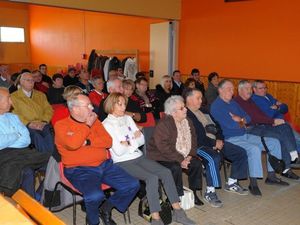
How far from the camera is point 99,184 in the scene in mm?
2484

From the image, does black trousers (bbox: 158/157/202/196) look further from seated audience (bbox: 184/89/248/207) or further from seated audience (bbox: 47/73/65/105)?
seated audience (bbox: 47/73/65/105)

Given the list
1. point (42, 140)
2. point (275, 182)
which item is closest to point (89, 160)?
point (42, 140)

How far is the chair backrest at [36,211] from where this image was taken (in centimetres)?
136

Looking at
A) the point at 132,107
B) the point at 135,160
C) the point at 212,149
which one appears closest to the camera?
the point at 135,160

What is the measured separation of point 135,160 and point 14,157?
1.01 m

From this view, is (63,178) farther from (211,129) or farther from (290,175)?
(290,175)

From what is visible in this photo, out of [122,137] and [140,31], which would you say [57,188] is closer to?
[122,137]

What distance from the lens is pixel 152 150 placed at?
306 cm

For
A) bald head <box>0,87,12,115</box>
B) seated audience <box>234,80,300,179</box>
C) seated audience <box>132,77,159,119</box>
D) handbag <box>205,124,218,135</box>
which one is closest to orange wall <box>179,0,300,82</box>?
seated audience <box>234,80,300,179</box>

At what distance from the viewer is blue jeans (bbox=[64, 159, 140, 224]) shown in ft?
7.79

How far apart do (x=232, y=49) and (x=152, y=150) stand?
4.03 meters

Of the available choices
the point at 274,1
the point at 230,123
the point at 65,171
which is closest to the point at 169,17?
the point at 274,1

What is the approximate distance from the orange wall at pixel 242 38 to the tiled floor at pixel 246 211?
9.90 feet

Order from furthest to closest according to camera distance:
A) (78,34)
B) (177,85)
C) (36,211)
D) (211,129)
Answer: (78,34) < (177,85) < (211,129) < (36,211)
